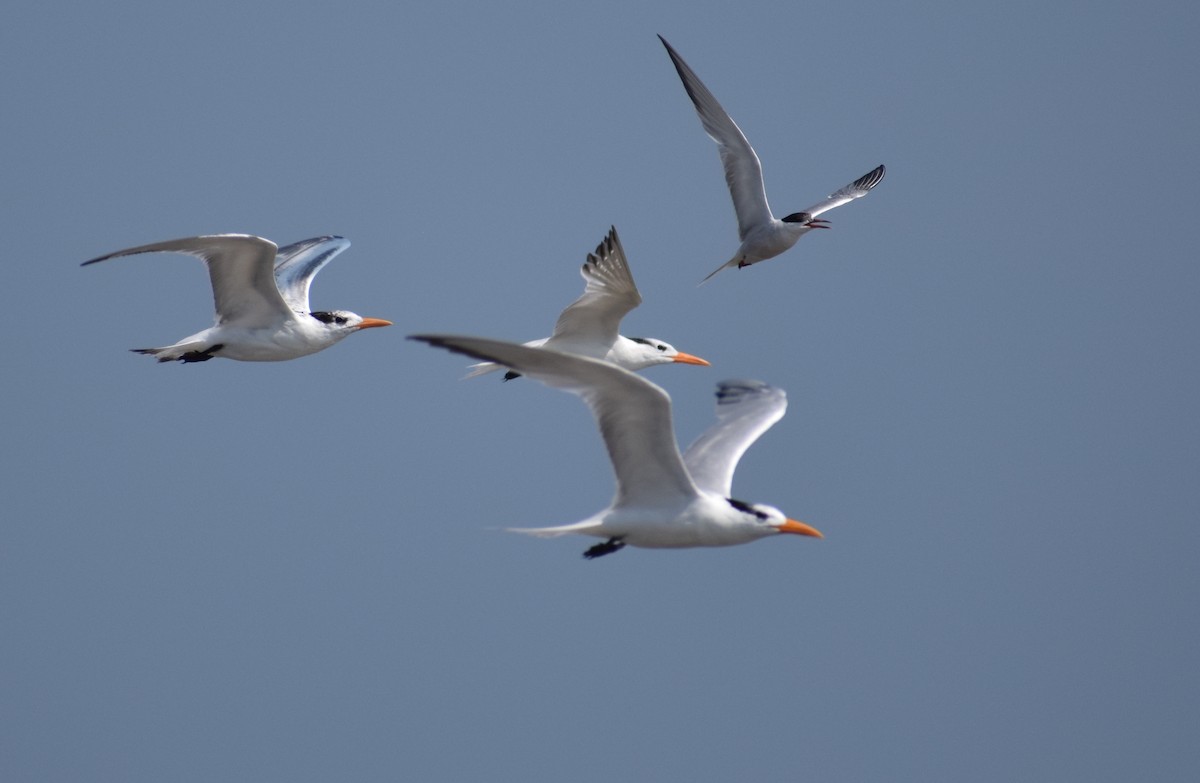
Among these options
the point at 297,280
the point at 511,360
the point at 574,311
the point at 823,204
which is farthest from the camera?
the point at 823,204

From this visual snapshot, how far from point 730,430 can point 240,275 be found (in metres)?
4.60

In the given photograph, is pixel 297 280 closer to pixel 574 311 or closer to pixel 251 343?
pixel 251 343

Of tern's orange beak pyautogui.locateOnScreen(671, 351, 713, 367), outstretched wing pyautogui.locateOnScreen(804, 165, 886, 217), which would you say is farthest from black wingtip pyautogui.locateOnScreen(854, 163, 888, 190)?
tern's orange beak pyautogui.locateOnScreen(671, 351, 713, 367)

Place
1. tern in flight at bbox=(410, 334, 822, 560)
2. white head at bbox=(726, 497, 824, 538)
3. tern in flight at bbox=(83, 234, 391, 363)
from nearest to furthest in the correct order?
tern in flight at bbox=(410, 334, 822, 560), white head at bbox=(726, 497, 824, 538), tern in flight at bbox=(83, 234, 391, 363)

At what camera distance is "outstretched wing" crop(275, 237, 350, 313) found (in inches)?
619

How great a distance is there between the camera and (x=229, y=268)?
13.4 metres

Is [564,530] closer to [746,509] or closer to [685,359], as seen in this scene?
[746,509]

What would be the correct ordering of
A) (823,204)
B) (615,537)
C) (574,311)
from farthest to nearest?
(823,204)
(574,311)
(615,537)

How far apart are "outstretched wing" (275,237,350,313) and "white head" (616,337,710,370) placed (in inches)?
129

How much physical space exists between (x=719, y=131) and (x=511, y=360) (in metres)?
8.85

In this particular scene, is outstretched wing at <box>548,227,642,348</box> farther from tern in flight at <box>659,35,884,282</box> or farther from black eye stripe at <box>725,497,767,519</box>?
black eye stripe at <box>725,497,767,519</box>

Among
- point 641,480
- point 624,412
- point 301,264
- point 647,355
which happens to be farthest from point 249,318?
point 624,412

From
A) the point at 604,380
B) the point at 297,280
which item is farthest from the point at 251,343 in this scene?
the point at 604,380

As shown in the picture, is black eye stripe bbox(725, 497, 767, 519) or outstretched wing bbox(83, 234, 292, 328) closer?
black eye stripe bbox(725, 497, 767, 519)
